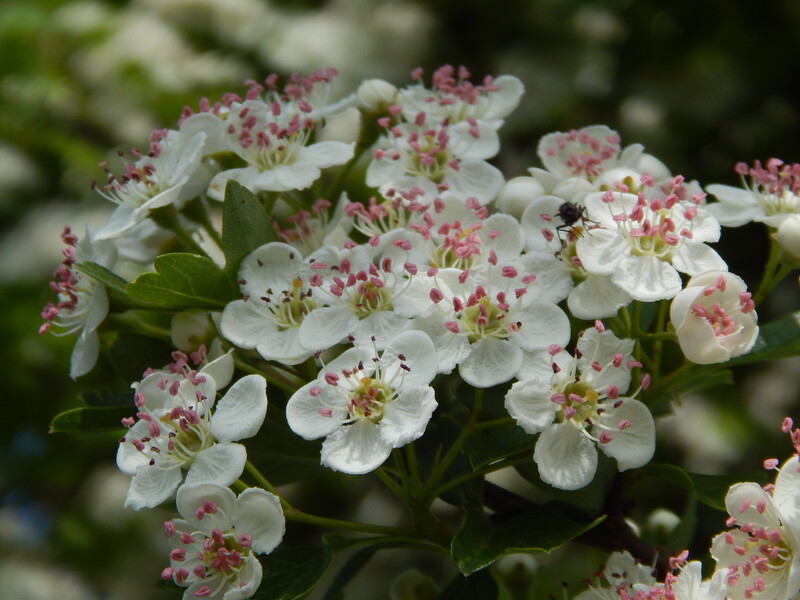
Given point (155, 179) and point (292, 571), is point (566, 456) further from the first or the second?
point (155, 179)

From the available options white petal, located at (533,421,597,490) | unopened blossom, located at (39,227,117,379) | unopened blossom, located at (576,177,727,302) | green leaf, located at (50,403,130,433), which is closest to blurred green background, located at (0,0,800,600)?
unopened blossom, located at (39,227,117,379)

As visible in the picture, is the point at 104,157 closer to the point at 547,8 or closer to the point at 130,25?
the point at 130,25

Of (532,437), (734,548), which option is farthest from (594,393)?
(734,548)

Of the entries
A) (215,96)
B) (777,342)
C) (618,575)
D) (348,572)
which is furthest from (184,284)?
(215,96)

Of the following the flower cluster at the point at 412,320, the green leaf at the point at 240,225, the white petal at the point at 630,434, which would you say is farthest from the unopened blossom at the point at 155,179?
the white petal at the point at 630,434

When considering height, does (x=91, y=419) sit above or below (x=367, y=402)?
below

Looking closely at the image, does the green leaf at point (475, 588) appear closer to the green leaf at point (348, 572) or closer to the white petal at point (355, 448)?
the green leaf at point (348, 572)
